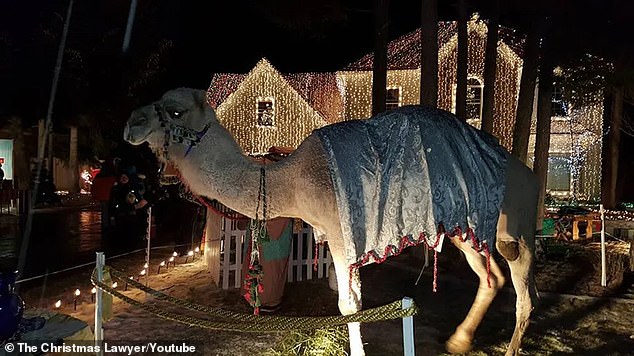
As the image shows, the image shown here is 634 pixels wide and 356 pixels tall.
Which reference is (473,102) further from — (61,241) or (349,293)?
(349,293)

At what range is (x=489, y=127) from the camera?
14039 mm

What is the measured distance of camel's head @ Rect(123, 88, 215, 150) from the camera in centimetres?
484

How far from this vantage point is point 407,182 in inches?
205

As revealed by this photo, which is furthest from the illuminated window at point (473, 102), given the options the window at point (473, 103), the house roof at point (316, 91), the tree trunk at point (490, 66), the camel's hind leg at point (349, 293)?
the camel's hind leg at point (349, 293)

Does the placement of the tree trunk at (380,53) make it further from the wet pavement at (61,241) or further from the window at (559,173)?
the window at (559,173)

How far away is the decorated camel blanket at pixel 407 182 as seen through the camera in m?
5.03

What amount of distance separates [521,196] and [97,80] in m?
26.8

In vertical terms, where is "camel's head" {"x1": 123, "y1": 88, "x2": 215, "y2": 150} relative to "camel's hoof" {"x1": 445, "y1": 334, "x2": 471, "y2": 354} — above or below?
above

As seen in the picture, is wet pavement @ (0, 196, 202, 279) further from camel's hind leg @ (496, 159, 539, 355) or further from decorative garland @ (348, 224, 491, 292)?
camel's hind leg @ (496, 159, 539, 355)

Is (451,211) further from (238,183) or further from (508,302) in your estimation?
(508,302)

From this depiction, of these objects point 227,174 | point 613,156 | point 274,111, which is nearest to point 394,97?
point 274,111

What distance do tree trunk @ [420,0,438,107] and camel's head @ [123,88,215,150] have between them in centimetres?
732

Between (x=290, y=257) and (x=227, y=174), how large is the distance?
4929mm

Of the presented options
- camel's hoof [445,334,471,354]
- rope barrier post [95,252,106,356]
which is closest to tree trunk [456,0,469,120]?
camel's hoof [445,334,471,354]
